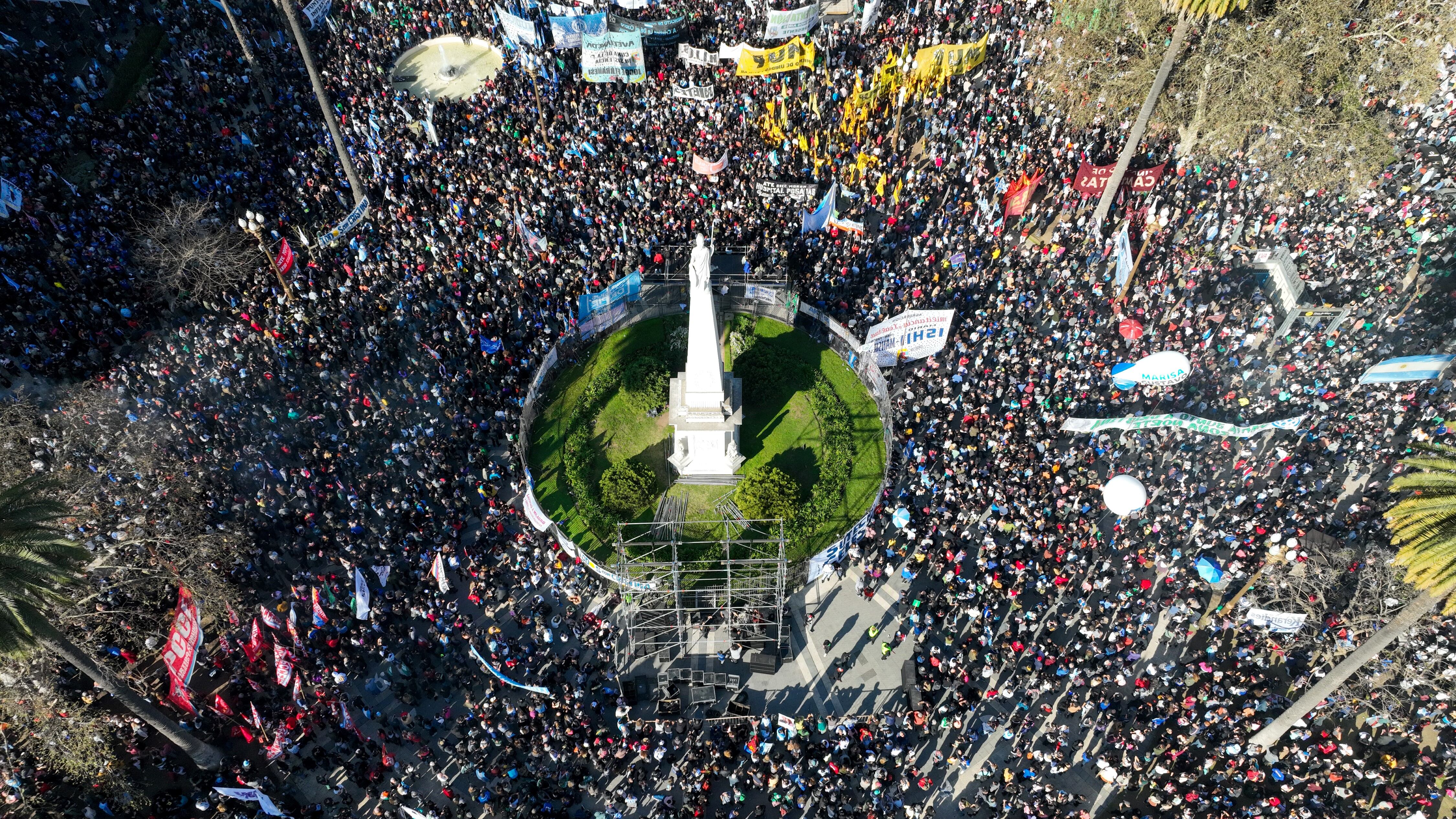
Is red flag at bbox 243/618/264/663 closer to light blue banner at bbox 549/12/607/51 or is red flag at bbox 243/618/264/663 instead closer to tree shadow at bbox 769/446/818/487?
tree shadow at bbox 769/446/818/487

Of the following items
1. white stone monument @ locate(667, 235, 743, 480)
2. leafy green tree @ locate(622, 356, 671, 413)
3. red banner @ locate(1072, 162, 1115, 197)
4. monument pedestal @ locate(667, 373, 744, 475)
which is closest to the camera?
white stone monument @ locate(667, 235, 743, 480)

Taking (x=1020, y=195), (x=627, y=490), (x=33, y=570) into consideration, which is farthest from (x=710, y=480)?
(x=33, y=570)

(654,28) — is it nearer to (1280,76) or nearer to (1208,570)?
(1280,76)

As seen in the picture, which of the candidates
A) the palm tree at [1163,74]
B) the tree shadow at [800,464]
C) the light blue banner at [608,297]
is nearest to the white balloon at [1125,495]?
the tree shadow at [800,464]

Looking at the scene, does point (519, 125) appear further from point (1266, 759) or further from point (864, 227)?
point (1266, 759)

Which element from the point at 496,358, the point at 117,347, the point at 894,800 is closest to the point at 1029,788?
the point at 894,800

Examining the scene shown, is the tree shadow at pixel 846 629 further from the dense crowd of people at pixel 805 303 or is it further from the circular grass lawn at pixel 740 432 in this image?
the circular grass lawn at pixel 740 432

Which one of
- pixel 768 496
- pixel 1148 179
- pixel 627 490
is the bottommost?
pixel 768 496

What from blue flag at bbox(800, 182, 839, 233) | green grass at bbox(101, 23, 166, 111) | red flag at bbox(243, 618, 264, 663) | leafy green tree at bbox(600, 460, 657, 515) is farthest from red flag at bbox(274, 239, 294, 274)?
blue flag at bbox(800, 182, 839, 233)
